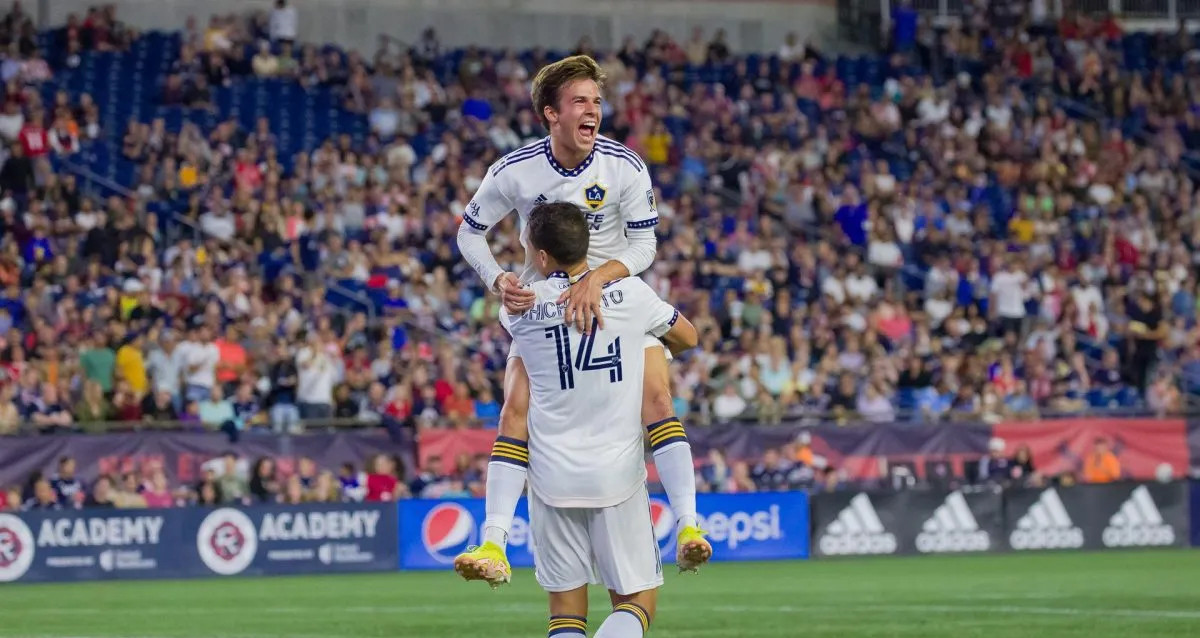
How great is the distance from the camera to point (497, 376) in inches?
983

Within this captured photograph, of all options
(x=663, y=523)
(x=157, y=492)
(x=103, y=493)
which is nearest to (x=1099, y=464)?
(x=663, y=523)

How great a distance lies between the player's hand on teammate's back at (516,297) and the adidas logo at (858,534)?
1642 centimetres

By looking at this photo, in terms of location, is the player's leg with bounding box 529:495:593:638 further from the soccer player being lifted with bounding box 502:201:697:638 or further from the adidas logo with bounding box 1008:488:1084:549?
the adidas logo with bounding box 1008:488:1084:549

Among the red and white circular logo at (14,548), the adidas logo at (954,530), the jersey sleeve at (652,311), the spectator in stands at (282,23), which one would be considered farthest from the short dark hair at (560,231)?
the spectator in stands at (282,23)

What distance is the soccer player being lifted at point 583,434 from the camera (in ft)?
25.0

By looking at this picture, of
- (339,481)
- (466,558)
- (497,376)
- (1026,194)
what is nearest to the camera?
(466,558)

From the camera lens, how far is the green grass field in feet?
44.8

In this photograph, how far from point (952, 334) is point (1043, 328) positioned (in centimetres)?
139

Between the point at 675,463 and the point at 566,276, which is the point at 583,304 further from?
the point at 675,463

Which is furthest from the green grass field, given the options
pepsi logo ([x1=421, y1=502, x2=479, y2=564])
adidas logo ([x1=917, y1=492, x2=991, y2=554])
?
adidas logo ([x1=917, y1=492, x2=991, y2=554])

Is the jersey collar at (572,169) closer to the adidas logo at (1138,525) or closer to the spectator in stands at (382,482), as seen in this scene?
the spectator in stands at (382,482)

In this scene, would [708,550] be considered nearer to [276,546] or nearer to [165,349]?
[276,546]

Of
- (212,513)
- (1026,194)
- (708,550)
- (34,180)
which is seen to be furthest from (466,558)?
(1026,194)

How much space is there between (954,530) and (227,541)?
29.4 ft
